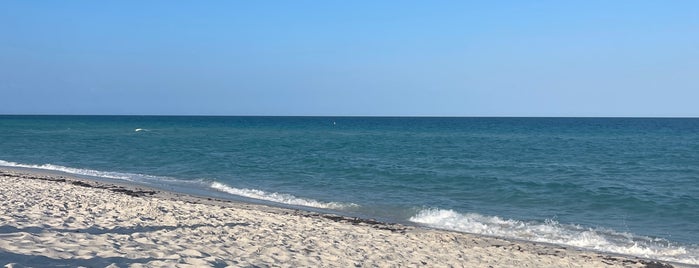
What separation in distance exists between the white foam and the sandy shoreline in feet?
9.11

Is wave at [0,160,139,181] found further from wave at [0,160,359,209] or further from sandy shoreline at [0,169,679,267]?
sandy shoreline at [0,169,679,267]

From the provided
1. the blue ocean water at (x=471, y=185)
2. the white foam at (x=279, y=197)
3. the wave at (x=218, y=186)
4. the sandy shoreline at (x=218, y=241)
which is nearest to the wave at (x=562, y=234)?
the blue ocean water at (x=471, y=185)

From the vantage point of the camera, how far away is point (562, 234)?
43.5 feet

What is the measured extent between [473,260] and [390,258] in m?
1.46

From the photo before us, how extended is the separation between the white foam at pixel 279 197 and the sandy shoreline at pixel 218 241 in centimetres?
278

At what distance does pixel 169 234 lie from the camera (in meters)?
9.29

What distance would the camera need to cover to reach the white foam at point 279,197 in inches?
666

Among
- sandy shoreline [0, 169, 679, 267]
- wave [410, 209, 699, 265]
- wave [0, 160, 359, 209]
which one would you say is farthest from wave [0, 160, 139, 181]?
wave [410, 209, 699, 265]

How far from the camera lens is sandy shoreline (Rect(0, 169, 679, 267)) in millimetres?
7402

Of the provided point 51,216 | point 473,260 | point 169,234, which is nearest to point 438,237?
point 473,260

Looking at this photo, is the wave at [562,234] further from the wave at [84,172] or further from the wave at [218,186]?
the wave at [84,172]

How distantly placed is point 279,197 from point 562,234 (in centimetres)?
846

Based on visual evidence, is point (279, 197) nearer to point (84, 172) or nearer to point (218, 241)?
point (218, 241)

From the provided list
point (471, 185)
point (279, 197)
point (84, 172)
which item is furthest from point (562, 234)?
point (84, 172)
